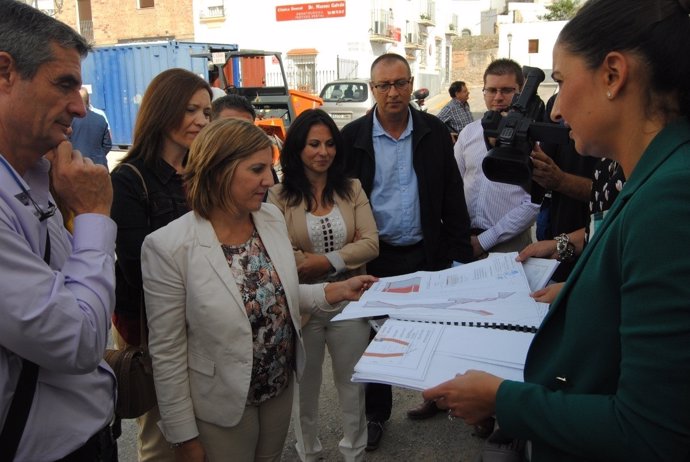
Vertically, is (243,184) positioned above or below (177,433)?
above

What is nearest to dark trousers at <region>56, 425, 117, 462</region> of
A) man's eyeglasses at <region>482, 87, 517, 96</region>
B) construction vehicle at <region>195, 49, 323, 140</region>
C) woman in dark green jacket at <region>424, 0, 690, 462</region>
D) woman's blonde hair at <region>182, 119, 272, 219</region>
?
woman's blonde hair at <region>182, 119, 272, 219</region>

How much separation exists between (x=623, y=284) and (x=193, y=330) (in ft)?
4.75

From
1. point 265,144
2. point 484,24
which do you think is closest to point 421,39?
point 484,24

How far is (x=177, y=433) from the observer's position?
191 centimetres

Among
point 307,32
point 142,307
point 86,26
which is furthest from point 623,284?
point 86,26

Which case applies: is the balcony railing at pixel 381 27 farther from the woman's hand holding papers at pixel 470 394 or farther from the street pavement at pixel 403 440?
the woman's hand holding papers at pixel 470 394

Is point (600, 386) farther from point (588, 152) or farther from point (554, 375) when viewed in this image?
point (588, 152)

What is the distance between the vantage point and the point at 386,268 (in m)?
3.25

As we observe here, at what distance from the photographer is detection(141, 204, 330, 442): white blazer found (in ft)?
6.27

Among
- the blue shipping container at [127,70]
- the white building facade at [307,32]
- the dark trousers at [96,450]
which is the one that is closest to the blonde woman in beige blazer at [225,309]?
the dark trousers at [96,450]

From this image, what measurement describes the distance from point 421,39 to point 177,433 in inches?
1493

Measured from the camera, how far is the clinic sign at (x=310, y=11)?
2583cm

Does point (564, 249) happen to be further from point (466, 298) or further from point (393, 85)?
point (393, 85)

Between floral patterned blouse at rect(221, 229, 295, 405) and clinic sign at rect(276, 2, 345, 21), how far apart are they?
1014 inches
